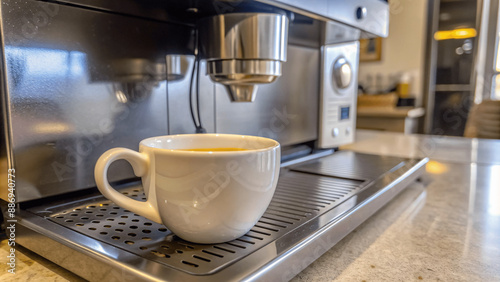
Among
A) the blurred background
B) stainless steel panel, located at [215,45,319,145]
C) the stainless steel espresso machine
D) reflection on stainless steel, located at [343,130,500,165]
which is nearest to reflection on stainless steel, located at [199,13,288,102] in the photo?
the stainless steel espresso machine

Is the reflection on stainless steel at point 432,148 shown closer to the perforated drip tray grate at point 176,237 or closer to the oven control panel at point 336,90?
the oven control panel at point 336,90

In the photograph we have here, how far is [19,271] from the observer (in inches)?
12.6

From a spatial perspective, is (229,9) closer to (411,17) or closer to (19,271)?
(19,271)

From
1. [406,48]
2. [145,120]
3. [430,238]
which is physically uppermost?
[406,48]

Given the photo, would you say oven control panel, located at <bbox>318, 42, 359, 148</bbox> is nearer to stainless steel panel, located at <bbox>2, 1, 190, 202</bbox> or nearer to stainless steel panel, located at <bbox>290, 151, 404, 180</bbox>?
stainless steel panel, located at <bbox>290, 151, 404, 180</bbox>

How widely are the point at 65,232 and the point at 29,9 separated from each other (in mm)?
234

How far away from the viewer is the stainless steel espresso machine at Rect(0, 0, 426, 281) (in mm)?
303

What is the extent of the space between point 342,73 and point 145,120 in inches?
19.4

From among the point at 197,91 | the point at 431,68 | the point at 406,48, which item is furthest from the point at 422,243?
the point at 406,48

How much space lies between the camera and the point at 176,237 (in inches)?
12.9

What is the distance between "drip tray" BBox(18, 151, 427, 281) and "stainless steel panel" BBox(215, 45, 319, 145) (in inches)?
7.0

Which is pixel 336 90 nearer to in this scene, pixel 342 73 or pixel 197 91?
pixel 342 73

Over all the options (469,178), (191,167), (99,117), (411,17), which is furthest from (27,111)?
(411,17)

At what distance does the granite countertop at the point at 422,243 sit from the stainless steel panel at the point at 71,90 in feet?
0.33
